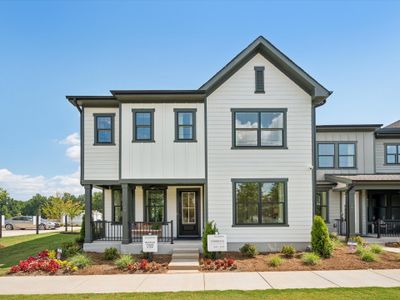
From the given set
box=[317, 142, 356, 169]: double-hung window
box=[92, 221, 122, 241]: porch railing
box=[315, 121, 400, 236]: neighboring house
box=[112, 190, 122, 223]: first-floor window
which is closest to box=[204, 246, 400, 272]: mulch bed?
box=[92, 221, 122, 241]: porch railing

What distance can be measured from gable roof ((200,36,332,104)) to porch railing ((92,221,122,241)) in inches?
305

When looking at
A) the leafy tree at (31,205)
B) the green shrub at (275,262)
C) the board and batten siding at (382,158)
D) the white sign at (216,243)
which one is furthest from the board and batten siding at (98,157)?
the leafy tree at (31,205)

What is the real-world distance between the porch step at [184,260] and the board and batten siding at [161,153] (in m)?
3.05

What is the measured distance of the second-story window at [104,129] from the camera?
49.9 feet

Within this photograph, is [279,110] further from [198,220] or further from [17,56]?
[17,56]

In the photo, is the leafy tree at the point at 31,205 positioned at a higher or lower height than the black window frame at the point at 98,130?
lower

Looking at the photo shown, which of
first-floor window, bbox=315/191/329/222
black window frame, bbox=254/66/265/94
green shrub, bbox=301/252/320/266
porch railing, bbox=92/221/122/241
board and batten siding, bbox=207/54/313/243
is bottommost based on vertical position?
green shrub, bbox=301/252/320/266

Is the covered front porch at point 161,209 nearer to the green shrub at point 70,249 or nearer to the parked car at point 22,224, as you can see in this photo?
the green shrub at point 70,249

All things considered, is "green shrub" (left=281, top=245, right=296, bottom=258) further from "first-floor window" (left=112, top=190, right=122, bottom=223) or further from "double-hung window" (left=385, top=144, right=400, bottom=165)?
"double-hung window" (left=385, top=144, right=400, bottom=165)

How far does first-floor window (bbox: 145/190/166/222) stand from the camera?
16500mm

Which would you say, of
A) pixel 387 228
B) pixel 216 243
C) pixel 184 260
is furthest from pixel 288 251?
pixel 387 228

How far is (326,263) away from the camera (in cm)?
1241

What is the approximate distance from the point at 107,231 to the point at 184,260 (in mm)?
5134

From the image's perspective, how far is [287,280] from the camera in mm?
10273
